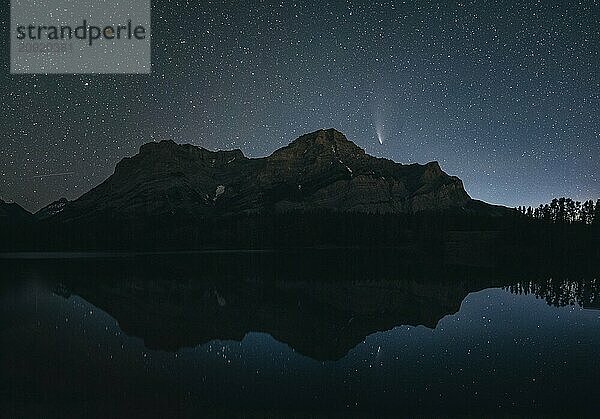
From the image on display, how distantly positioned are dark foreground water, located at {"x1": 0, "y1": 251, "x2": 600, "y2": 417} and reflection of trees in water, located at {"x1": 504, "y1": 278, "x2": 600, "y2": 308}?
0.38m

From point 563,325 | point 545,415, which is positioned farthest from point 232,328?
point 563,325

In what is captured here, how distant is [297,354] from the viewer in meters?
26.5

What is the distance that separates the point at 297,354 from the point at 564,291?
43154mm

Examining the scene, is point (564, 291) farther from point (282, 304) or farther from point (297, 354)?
point (297, 354)

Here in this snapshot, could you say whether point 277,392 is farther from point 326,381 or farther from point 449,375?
point 449,375

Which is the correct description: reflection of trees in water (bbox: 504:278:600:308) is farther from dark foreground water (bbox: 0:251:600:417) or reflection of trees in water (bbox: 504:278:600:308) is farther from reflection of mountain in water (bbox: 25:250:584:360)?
dark foreground water (bbox: 0:251:600:417)

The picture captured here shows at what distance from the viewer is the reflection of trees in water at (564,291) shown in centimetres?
4677

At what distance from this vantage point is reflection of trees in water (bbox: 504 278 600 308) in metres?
46.8

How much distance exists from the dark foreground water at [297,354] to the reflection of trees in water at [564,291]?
1.25ft

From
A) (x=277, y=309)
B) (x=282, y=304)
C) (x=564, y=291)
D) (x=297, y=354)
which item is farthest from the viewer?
(x=564, y=291)

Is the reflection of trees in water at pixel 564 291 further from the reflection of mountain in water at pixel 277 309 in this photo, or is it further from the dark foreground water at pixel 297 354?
the reflection of mountain in water at pixel 277 309

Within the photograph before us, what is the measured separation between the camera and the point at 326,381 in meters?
21.5

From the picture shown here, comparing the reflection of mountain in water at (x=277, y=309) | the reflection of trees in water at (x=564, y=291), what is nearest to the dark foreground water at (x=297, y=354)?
the reflection of mountain in water at (x=277, y=309)

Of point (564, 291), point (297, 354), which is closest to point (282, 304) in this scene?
point (297, 354)
